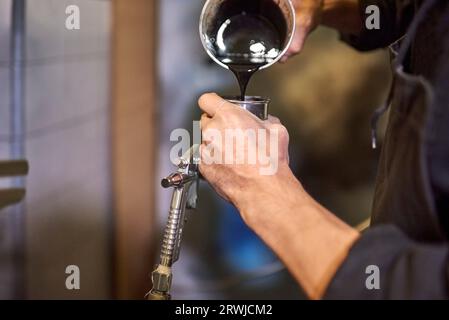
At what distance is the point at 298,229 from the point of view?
553 mm

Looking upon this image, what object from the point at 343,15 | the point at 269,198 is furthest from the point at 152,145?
the point at 269,198

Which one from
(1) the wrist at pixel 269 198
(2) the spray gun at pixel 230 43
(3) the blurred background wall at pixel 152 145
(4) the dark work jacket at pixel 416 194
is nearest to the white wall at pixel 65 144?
(3) the blurred background wall at pixel 152 145

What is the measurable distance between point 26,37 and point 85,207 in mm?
392

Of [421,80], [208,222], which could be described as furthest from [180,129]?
[421,80]

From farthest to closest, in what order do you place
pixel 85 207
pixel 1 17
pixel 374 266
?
pixel 85 207, pixel 1 17, pixel 374 266

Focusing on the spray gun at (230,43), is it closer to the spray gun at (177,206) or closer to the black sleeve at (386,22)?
the spray gun at (177,206)

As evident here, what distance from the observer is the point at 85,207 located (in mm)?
1194

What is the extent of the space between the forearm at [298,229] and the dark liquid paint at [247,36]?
15 centimetres

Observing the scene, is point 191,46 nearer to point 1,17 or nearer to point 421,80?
point 1,17

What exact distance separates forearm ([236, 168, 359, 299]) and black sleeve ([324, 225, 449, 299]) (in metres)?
0.01

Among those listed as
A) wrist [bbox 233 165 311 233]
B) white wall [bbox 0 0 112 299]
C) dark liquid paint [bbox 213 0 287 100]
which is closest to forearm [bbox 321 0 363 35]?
dark liquid paint [bbox 213 0 287 100]
